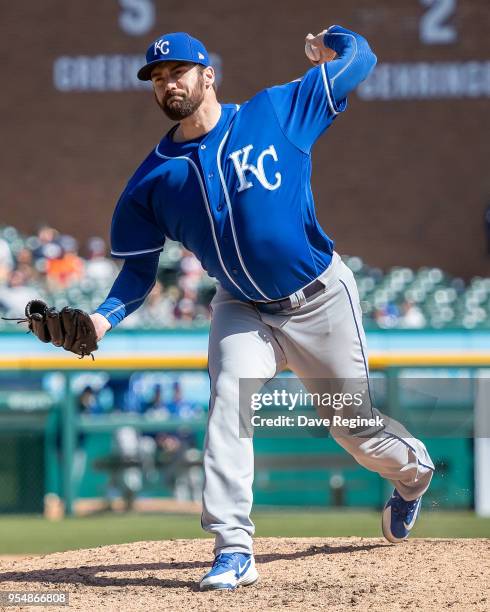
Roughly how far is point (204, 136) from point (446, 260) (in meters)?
13.0

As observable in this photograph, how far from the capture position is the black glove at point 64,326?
375 cm

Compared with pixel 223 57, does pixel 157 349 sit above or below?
below

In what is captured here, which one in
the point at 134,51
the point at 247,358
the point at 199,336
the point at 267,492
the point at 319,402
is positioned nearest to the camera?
the point at 247,358

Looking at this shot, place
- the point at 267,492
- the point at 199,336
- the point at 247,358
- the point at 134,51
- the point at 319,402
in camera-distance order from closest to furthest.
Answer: the point at 247,358 → the point at 319,402 → the point at 267,492 → the point at 199,336 → the point at 134,51

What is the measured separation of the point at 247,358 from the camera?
3.79 metres

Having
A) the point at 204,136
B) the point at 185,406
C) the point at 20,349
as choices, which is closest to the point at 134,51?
the point at 20,349

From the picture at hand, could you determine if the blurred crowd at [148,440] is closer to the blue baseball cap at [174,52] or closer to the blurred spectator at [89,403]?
the blurred spectator at [89,403]

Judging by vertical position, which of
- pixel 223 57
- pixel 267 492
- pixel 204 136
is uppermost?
pixel 223 57

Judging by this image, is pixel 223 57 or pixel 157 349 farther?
pixel 223 57

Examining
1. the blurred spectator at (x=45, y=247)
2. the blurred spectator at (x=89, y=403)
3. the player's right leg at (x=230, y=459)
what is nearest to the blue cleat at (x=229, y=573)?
the player's right leg at (x=230, y=459)

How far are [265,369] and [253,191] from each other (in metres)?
0.60

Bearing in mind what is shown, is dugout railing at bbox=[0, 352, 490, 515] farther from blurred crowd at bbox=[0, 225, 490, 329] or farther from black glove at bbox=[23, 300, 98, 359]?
black glove at bbox=[23, 300, 98, 359]

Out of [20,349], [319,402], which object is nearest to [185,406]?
[20,349]

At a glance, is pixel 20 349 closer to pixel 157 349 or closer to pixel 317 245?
pixel 157 349
